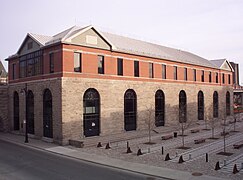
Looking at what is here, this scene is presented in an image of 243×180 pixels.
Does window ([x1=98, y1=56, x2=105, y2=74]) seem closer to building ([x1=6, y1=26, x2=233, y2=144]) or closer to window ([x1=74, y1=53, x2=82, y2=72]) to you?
building ([x1=6, y1=26, x2=233, y2=144])

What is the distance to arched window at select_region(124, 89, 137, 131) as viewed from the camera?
35750 millimetres

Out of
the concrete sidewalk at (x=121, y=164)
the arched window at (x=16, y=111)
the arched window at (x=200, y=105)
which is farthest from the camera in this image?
the arched window at (x=200, y=105)

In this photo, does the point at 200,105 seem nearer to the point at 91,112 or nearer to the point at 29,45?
the point at 91,112

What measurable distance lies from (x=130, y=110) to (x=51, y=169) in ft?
65.9

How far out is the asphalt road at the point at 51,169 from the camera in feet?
51.4

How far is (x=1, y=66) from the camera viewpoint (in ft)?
208

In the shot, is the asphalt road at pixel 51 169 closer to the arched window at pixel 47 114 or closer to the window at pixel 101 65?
the arched window at pixel 47 114

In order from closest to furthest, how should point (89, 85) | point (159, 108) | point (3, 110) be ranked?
point (89, 85) → point (3, 110) → point (159, 108)

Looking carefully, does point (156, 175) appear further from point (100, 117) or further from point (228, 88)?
point (228, 88)

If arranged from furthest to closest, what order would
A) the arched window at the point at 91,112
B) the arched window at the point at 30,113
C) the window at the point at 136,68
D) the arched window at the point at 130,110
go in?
the window at the point at 136,68
the arched window at the point at 130,110
the arched window at the point at 30,113
the arched window at the point at 91,112

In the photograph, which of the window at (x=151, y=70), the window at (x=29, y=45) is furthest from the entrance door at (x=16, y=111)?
the window at (x=151, y=70)

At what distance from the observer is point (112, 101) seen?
33531 mm

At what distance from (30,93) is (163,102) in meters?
21.4

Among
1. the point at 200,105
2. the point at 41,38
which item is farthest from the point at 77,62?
the point at 200,105
